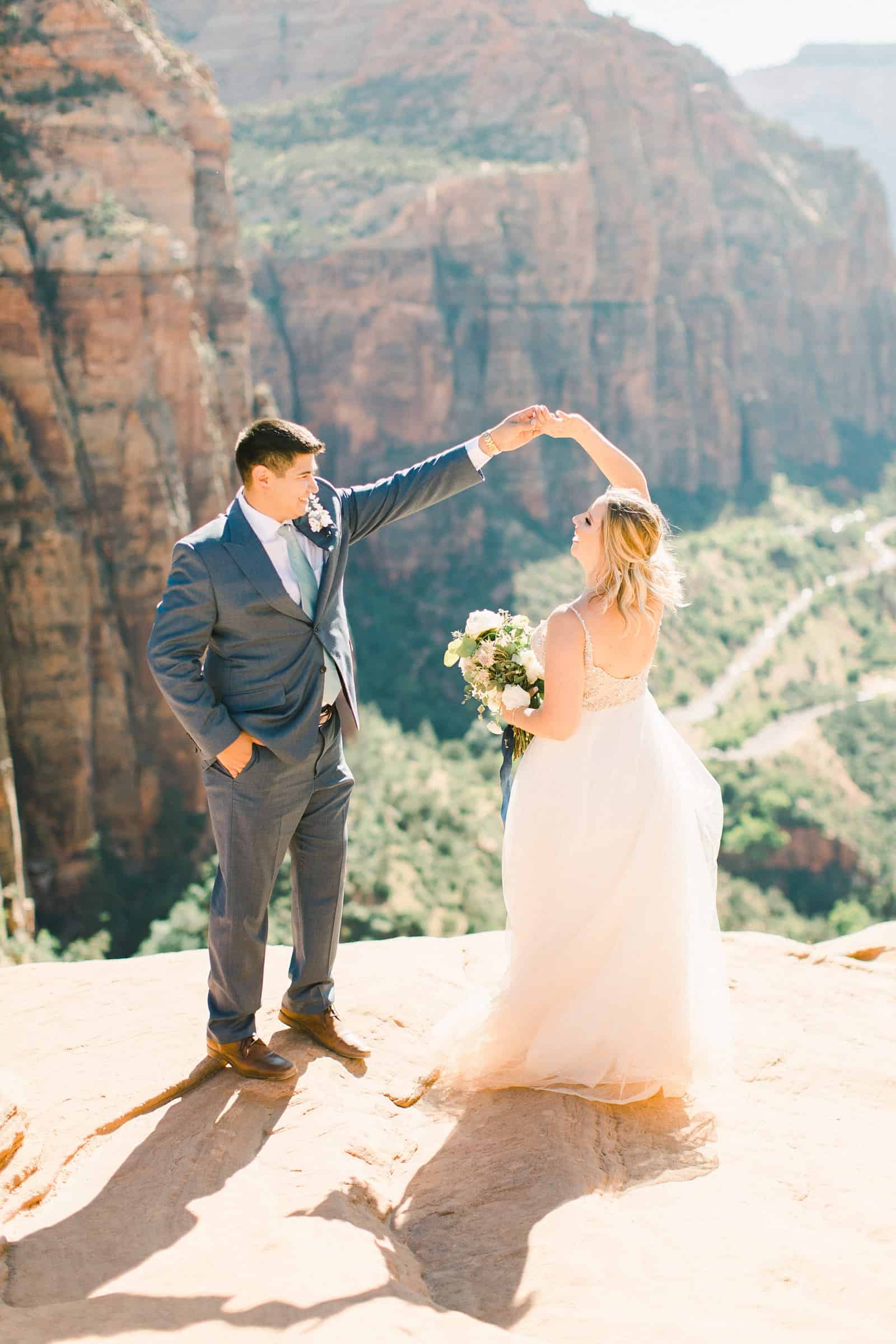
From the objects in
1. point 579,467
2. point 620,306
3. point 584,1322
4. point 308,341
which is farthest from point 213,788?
point 620,306

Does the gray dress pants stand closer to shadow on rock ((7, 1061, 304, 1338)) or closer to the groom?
the groom

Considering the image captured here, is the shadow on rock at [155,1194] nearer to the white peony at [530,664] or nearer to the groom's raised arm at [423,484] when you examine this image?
the white peony at [530,664]

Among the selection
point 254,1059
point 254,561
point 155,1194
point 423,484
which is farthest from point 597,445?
point 155,1194

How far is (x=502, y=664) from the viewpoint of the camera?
414cm

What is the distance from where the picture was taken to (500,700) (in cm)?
409

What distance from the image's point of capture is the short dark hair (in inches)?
142

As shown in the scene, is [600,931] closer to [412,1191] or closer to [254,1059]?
[412,1191]

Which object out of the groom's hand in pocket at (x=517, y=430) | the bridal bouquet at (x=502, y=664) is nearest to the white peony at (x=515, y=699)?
Answer: the bridal bouquet at (x=502, y=664)

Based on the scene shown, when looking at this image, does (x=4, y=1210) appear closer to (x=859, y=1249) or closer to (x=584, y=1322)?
(x=584, y=1322)

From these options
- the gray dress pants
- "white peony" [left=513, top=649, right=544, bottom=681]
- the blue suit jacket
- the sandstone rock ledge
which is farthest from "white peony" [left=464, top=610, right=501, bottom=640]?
the sandstone rock ledge

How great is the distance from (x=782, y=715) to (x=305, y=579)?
3338 cm

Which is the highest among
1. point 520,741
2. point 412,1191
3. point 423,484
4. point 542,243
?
point 542,243

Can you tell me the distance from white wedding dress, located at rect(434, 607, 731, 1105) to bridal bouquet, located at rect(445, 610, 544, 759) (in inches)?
3.0

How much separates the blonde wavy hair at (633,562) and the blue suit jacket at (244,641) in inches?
36.9
